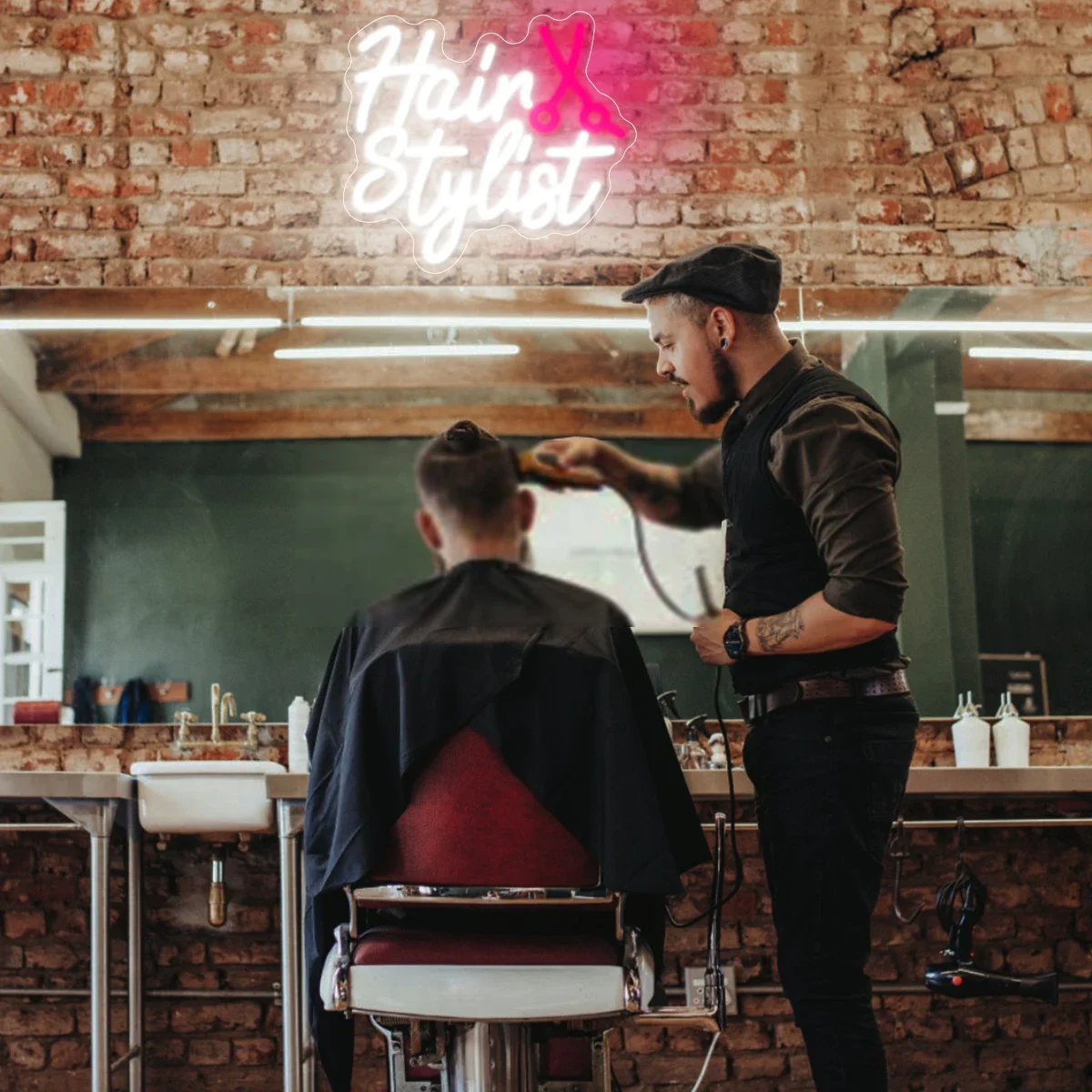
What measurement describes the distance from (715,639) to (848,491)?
37 centimetres

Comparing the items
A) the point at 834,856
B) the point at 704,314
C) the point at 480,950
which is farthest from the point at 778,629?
the point at 480,950

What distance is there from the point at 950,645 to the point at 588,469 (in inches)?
46.0

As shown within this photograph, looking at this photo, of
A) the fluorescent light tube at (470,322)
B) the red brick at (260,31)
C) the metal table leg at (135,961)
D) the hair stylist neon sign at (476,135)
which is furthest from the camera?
the red brick at (260,31)

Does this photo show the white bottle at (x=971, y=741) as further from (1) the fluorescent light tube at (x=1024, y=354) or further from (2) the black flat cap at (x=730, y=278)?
(2) the black flat cap at (x=730, y=278)

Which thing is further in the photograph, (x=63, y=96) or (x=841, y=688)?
(x=63, y=96)

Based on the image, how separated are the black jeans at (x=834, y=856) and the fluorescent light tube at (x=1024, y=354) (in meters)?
2.07

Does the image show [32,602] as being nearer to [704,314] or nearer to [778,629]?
[704,314]

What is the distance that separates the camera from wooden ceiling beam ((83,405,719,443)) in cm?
365

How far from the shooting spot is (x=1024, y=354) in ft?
A: 12.5

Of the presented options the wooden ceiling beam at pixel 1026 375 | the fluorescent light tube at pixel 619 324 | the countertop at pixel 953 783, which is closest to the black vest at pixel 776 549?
the countertop at pixel 953 783

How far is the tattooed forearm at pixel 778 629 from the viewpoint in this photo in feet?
6.61

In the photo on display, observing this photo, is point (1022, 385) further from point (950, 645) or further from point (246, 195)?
point (246, 195)

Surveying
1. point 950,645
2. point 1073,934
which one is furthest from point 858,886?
point 1073,934

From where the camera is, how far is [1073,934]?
12.0ft
